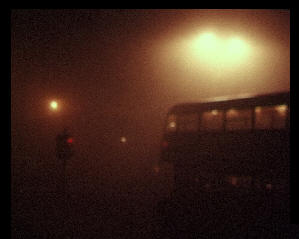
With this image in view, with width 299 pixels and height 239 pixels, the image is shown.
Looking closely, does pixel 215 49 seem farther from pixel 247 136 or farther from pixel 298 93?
pixel 298 93

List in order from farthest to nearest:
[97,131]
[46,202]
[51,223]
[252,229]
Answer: [97,131] < [46,202] < [51,223] < [252,229]

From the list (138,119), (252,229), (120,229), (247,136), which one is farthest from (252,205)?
(138,119)

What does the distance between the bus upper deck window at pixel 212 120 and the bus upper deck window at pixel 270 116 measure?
4.98 ft

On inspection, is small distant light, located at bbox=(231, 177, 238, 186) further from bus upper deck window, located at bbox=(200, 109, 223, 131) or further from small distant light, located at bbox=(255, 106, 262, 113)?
small distant light, located at bbox=(255, 106, 262, 113)

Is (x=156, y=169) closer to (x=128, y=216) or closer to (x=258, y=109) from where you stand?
(x=258, y=109)

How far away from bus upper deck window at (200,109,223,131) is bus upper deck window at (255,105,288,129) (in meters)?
1.52

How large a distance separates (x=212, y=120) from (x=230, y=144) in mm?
1221

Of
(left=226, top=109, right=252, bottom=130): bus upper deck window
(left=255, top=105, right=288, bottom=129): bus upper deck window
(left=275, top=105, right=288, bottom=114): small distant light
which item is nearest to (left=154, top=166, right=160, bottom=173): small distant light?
(left=226, top=109, right=252, bottom=130): bus upper deck window

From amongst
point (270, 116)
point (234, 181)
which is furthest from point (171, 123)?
point (270, 116)

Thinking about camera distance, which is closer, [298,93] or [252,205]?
[298,93]

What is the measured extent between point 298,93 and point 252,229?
4.51 meters

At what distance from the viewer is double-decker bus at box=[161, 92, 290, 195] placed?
1088 centimetres

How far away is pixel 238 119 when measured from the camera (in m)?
11.9

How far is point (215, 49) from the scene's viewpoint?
1773 centimetres
